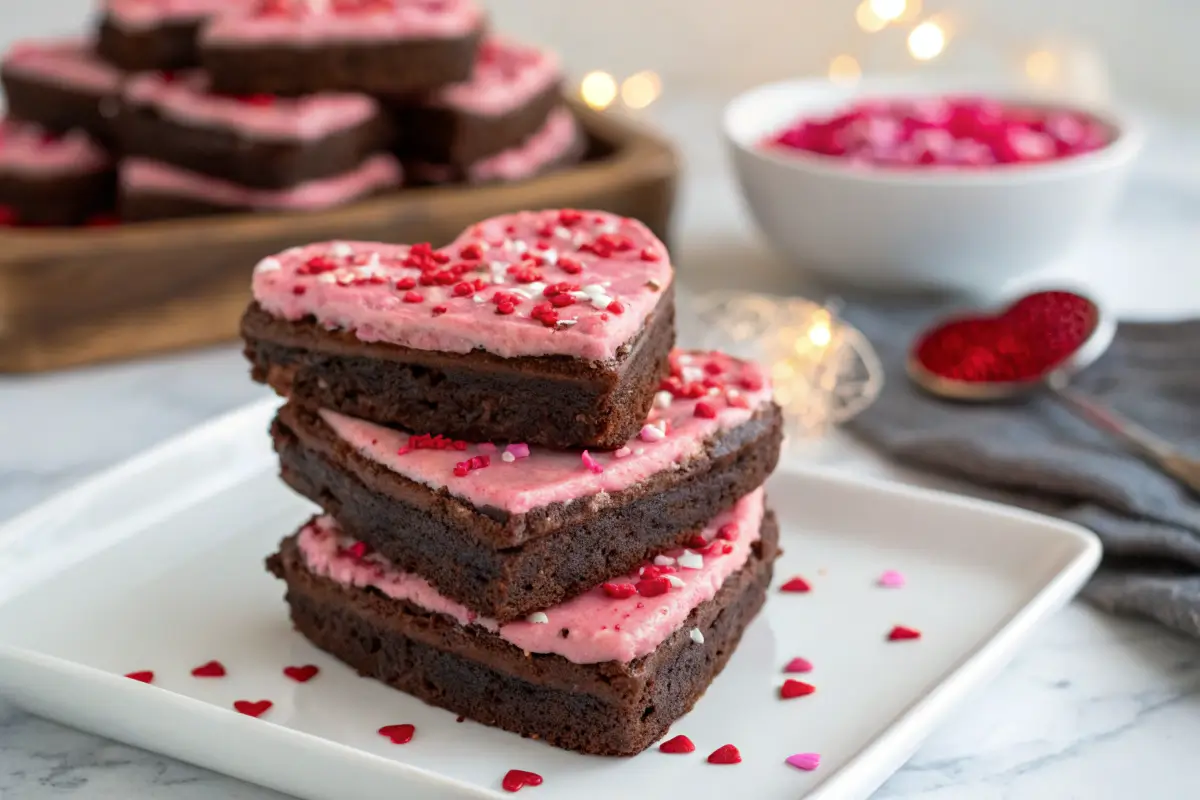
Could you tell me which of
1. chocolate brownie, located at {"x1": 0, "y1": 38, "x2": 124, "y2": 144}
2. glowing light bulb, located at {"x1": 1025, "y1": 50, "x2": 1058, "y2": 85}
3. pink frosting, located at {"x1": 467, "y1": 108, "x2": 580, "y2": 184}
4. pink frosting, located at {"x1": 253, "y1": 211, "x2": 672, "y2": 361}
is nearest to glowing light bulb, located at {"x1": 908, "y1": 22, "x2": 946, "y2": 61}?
glowing light bulb, located at {"x1": 1025, "y1": 50, "x2": 1058, "y2": 85}

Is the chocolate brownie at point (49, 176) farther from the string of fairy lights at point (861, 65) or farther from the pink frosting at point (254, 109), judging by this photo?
the string of fairy lights at point (861, 65)

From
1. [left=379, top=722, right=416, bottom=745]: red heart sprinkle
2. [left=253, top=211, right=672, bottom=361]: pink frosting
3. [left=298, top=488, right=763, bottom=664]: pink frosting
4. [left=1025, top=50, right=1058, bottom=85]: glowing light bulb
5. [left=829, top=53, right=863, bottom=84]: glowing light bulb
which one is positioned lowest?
[left=379, top=722, right=416, bottom=745]: red heart sprinkle

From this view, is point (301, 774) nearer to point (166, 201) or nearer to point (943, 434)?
point (943, 434)

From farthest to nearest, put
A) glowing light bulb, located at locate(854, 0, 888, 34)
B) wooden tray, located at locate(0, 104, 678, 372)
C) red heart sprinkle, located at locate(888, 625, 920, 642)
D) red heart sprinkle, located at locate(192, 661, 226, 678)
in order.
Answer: glowing light bulb, located at locate(854, 0, 888, 34) → wooden tray, located at locate(0, 104, 678, 372) → red heart sprinkle, located at locate(888, 625, 920, 642) → red heart sprinkle, located at locate(192, 661, 226, 678)

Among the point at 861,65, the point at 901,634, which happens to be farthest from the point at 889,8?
the point at 901,634


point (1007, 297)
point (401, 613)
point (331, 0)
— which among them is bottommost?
point (1007, 297)

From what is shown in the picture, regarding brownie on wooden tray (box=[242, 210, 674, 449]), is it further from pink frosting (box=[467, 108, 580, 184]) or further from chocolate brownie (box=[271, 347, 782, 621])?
pink frosting (box=[467, 108, 580, 184])

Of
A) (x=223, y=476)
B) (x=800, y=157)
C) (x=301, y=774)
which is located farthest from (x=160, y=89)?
(x=301, y=774)
